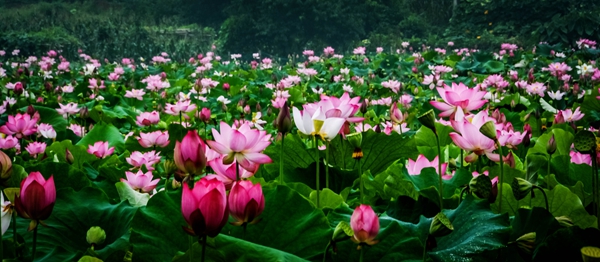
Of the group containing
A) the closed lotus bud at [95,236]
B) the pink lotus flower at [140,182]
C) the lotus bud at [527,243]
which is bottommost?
Answer: the pink lotus flower at [140,182]

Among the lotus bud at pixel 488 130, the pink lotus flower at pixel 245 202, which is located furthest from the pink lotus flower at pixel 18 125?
the lotus bud at pixel 488 130

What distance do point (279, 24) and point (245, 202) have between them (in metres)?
15.9

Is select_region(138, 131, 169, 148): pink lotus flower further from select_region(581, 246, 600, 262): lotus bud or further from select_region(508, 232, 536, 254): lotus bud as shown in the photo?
select_region(581, 246, 600, 262): lotus bud

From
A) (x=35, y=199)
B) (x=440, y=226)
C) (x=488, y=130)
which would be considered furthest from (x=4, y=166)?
(x=488, y=130)

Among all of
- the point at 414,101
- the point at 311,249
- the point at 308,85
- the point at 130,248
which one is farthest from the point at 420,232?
the point at 308,85

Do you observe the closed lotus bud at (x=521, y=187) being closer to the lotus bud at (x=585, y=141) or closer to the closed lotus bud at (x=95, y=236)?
the lotus bud at (x=585, y=141)

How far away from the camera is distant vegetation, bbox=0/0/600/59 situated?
1166 cm

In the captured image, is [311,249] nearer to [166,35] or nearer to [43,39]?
[43,39]

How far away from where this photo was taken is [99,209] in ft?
2.82

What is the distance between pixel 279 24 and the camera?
1612 centimetres

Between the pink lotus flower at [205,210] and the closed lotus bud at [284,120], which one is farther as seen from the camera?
the closed lotus bud at [284,120]

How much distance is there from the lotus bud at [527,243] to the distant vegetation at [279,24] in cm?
908

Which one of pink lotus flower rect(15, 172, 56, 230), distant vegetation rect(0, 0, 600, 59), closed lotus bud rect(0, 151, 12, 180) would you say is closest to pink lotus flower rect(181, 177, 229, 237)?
pink lotus flower rect(15, 172, 56, 230)

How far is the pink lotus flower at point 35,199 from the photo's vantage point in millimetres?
616
